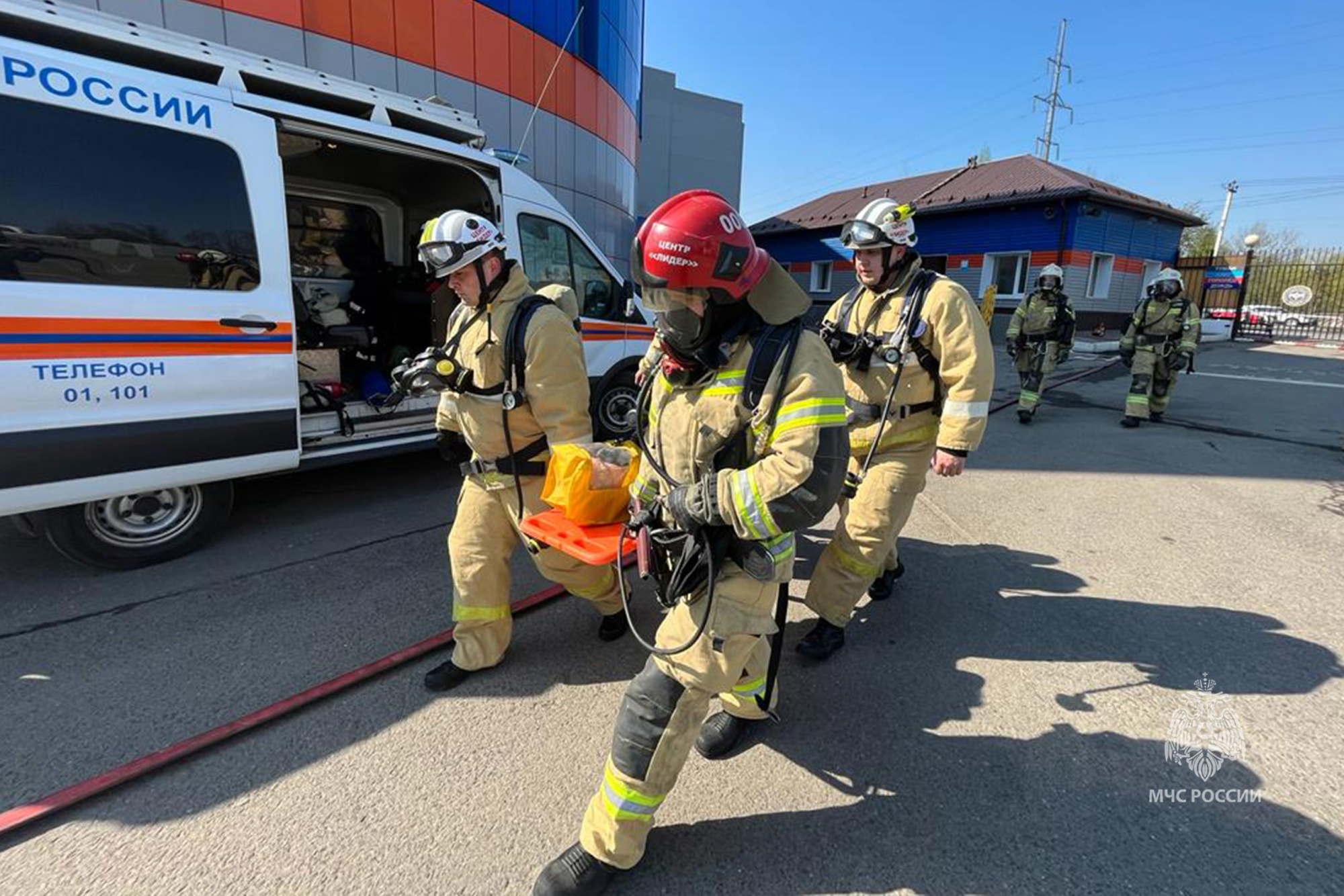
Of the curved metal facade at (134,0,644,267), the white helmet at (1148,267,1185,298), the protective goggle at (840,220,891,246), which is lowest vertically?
the protective goggle at (840,220,891,246)

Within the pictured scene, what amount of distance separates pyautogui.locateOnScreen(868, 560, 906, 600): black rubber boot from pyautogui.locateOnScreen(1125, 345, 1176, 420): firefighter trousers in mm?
6310

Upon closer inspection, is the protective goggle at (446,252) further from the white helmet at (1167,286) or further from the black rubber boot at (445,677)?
the white helmet at (1167,286)

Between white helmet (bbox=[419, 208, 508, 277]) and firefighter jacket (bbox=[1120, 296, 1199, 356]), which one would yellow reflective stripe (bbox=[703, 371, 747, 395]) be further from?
firefighter jacket (bbox=[1120, 296, 1199, 356])

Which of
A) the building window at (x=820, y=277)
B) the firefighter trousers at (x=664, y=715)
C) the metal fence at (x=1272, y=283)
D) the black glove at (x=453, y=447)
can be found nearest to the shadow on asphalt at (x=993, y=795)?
the firefighter trousers at (x=664, y=715)

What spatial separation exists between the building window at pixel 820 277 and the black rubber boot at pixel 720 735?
23643 mm

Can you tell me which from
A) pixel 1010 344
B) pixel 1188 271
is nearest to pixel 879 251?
pixel 1010 344

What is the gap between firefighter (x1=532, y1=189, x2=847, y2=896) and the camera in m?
1.65

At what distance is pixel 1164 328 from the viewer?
7.99 m

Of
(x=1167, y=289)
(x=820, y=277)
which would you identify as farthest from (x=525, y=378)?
(x=820, y=277)

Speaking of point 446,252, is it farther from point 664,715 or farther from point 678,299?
point 664,715

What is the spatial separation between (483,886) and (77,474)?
9.67ft

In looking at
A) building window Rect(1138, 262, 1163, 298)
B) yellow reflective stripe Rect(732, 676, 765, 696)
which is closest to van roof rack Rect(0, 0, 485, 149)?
yellow reflective stripe Rect(732, 676, 765, 696)

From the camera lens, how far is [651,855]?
2.00 metres

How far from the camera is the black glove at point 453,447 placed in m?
3.12
